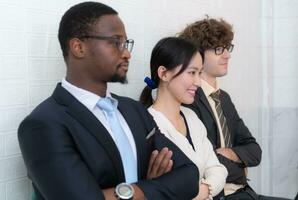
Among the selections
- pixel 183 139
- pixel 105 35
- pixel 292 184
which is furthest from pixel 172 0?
pixel 292 184

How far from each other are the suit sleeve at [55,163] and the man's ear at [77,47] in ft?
0.99

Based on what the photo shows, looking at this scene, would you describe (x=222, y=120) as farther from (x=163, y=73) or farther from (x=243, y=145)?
(x=163, y=73)

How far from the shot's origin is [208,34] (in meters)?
2.74

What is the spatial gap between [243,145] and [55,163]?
1.57 m

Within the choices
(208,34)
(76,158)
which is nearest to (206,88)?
(208,34)

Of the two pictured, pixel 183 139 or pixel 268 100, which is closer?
pixel 183 139

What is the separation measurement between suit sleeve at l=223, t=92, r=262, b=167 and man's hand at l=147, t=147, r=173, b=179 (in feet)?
3.11

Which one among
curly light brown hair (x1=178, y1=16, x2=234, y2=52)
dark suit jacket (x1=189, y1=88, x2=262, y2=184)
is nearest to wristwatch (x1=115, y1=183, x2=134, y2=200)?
dark suit jacket (x1=189, y1=88, x2=262, y2=184)

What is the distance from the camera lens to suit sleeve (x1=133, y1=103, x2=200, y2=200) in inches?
65.6

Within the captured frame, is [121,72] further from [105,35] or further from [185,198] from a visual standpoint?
[185,198]

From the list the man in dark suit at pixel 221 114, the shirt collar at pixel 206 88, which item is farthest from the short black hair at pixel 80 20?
the shirt collar at pixel 206 88

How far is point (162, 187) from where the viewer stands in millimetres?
1680

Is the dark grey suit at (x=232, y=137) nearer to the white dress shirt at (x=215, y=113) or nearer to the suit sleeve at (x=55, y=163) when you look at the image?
the white dress shirt at (x=215, y=113)

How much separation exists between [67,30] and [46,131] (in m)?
0.43
